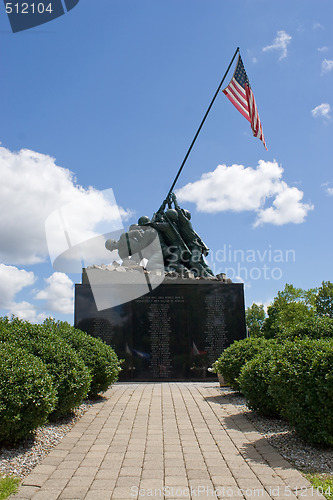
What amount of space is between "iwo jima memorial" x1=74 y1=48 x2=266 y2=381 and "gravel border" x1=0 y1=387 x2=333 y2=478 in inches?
202

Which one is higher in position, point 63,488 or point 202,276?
point 202,276

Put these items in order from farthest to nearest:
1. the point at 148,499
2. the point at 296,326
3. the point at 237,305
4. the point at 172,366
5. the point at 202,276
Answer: the point at 202,276, the point at 237,305, the point at 172,366, the point at 296,326, the point at 148,499

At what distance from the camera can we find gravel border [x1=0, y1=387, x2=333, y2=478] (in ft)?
13.9

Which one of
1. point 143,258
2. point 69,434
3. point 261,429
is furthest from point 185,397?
point 143,258

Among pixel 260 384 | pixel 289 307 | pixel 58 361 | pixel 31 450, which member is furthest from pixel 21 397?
pixel 289 307

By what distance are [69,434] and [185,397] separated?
138 inches

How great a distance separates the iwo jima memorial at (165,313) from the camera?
11.6 metres

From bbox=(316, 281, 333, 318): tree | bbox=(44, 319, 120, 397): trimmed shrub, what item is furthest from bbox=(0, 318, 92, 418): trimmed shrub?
bbox=(316, 281, 333, 318): tree

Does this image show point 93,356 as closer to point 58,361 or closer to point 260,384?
point 58,361

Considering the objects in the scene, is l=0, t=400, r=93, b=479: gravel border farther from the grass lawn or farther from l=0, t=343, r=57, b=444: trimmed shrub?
the grass lawn

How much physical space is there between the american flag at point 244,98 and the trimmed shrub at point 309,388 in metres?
7.93

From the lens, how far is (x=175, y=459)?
14.9 feet

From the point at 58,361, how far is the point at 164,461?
8.20 feet

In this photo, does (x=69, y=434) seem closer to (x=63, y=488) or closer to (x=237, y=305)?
(x=63, y=488)
